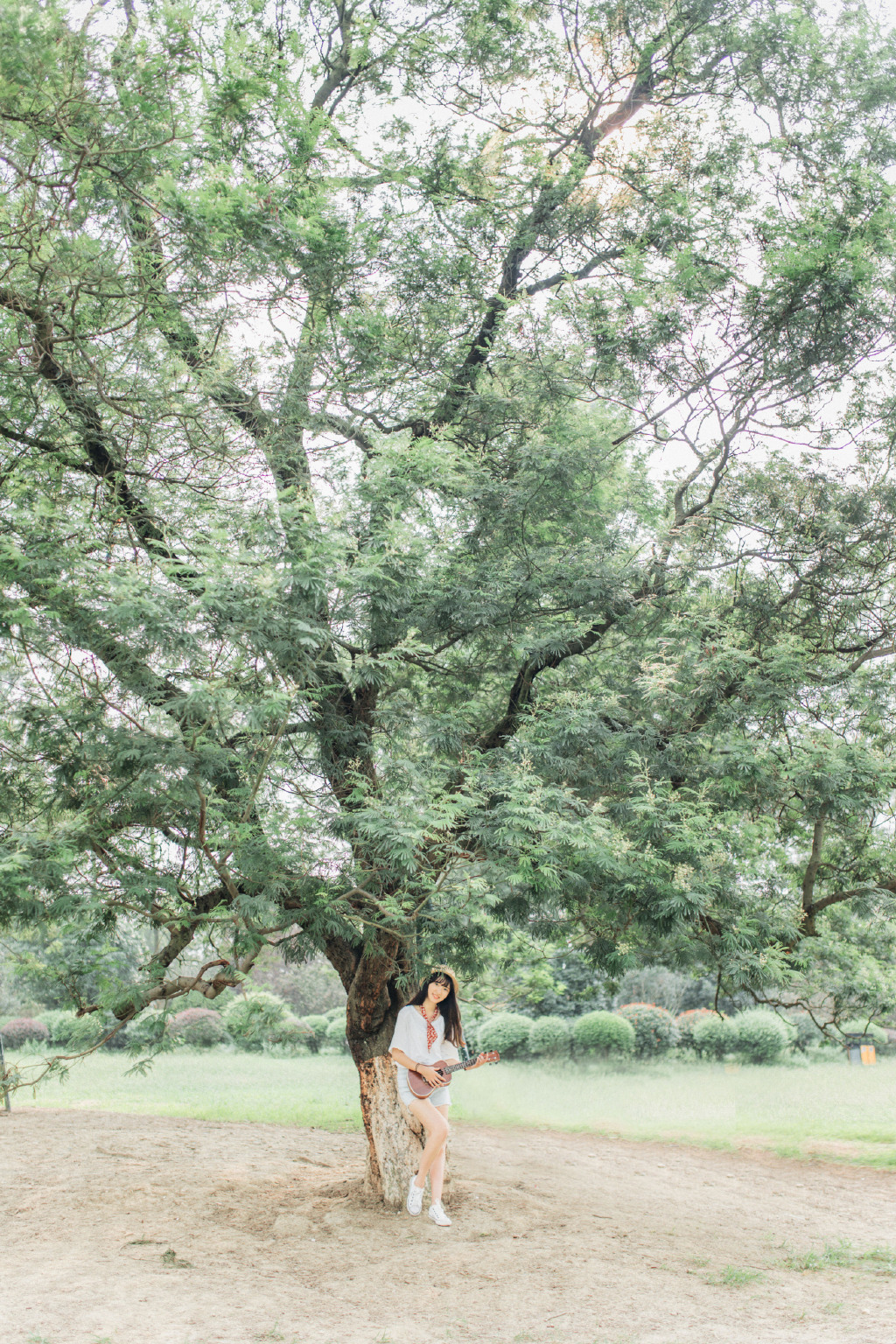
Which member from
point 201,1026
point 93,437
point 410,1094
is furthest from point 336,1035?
point 93,437

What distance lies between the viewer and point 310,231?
19.0 ft

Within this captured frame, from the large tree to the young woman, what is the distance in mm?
349

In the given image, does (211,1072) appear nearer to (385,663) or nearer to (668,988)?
(668,988)

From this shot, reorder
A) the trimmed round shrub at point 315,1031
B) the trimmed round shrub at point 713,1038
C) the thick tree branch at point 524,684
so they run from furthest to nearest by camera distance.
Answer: the trimmed round shrub at point 315,1031
the trimmed round shrub at point 713,1038
the thick tree branch at point 524,684

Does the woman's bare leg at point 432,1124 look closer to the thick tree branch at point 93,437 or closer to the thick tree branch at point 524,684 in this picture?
the thick tree branch at point 524,684

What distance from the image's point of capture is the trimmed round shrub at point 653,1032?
1608 centimetres

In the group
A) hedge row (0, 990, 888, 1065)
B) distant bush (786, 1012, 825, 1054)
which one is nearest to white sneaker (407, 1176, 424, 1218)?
hedge row (0, 990, 888, 1065)

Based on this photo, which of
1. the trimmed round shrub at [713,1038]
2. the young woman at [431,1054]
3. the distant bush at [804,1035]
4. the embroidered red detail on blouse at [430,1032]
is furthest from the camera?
the distant bush at [804,1035]

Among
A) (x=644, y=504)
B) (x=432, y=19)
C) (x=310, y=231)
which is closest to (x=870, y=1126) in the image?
(x=644, y=504)

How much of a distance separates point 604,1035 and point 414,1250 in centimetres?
1022

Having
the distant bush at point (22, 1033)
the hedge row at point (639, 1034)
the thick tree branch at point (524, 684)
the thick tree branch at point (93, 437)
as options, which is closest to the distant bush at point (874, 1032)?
the hedge row at point (639, 1034)

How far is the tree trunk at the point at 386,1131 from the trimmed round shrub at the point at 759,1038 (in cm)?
1079

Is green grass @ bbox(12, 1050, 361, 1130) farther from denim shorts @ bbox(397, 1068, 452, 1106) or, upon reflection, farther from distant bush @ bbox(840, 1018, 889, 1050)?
distant bush @ bbox(840, 1018, 889, 1050)

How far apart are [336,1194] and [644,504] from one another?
6084 mm
